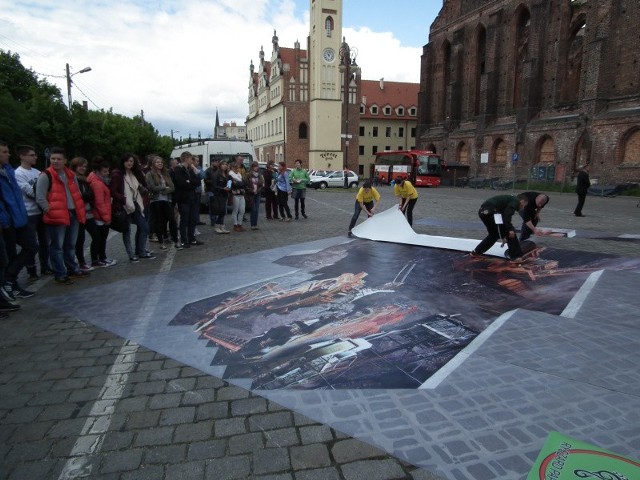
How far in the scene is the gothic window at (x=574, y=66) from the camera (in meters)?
35.3

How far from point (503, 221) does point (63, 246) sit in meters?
7.07

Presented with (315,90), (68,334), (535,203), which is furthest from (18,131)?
(315,90)

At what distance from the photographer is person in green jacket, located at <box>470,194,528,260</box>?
24.3 ft

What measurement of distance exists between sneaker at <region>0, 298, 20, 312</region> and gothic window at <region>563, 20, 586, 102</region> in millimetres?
40196

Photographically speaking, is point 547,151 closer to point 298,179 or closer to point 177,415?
point 298,179

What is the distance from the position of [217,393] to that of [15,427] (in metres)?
1.32

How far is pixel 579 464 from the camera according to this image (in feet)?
7.91

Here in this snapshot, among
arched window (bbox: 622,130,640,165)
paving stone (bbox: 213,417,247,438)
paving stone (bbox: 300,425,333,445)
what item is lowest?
paving stone (bbox: 213,417,247,438)

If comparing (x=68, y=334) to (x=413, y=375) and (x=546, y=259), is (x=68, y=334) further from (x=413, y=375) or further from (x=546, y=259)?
(x=546, y=259)

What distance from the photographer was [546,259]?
7598 mm

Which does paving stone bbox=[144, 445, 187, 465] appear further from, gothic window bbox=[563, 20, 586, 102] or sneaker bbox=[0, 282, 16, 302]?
gothic window bbox=[563, 20, 586, 102]

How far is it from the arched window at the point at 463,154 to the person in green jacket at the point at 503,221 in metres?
39.1

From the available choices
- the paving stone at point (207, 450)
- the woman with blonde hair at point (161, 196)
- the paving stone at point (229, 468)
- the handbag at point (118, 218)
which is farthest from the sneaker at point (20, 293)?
the paving stone at point (229, 468)

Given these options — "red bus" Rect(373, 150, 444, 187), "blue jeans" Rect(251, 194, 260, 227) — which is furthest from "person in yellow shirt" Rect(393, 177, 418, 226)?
"red bus" Rect(373, 150, 444, 187)
